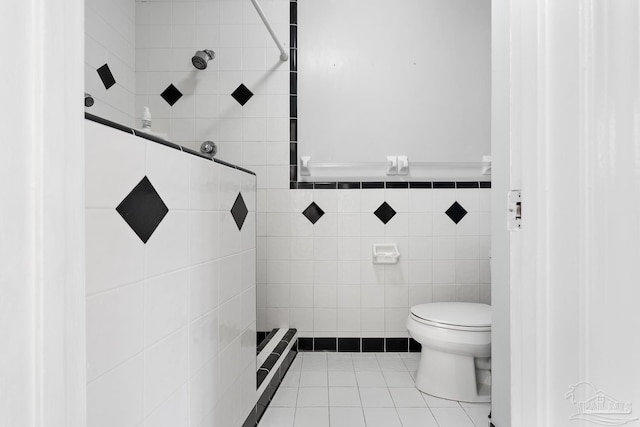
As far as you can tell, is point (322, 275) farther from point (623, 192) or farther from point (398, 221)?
point (623, 192)

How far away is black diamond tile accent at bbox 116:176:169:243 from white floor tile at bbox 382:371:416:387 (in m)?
1.48

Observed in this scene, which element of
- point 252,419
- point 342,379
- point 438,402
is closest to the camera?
point 252,419

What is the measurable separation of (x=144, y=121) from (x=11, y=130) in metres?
1.80

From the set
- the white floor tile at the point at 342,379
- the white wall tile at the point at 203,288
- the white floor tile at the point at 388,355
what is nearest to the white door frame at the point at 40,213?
the white wall tile at the point at 203,288

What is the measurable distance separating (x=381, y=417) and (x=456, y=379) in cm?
40

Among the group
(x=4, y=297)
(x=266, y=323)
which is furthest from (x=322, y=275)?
Answer: (x=4, y=297)

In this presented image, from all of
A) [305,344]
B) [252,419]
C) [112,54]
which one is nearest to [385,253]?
[305,344]

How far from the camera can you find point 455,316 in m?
1.77

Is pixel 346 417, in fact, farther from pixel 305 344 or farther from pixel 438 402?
pixel 305 344

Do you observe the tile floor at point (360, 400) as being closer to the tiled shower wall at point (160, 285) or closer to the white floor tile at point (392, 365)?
the white floor tile at point (392, 365)

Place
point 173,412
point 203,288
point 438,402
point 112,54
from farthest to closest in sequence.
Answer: point 112,54 < point 438,402 < point 203,288 < point 173,412

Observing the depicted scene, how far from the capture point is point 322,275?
2.31 meters

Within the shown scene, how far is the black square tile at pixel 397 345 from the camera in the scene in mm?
2305

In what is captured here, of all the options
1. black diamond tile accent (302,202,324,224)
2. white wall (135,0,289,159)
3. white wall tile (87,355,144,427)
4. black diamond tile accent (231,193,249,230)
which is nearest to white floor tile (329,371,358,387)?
black diamond tile accent (302,202,324,224)
